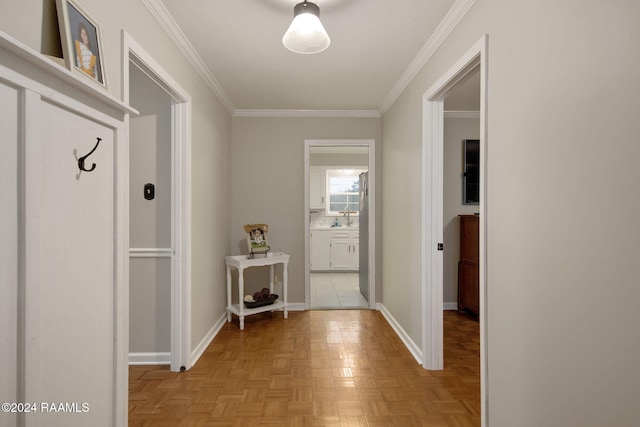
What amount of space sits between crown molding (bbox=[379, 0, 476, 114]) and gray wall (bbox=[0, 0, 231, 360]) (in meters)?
1.75

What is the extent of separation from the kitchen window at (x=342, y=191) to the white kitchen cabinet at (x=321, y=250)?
1.87 feet

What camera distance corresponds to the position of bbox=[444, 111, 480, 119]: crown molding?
4039mm

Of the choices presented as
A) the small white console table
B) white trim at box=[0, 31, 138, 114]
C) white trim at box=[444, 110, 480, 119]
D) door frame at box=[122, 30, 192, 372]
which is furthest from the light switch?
white trim at box=[444, 110, 480, 119]

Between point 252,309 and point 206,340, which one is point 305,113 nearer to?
point 252,309

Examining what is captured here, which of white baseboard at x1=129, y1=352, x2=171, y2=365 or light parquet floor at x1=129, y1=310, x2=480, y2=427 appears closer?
light parquet floor at x1=129, y1=310, x2=480, y2=427

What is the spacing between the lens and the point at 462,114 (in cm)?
407

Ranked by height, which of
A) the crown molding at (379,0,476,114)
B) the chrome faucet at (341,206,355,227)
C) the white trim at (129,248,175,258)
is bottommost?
the white trim at (129,248,175,258)

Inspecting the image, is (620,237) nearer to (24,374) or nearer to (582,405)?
(582,405)

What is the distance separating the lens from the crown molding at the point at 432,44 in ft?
6.24

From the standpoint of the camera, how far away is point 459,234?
407cm

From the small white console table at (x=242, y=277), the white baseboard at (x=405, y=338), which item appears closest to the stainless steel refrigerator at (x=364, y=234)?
the white baseboard at (x=405, y=338)

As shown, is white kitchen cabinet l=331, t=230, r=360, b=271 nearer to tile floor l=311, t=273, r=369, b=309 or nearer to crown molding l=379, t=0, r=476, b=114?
tile floor l=311, t=273, r=369, b=309

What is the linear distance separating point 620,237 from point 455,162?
3315 mm

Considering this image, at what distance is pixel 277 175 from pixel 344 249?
10.1 feet
